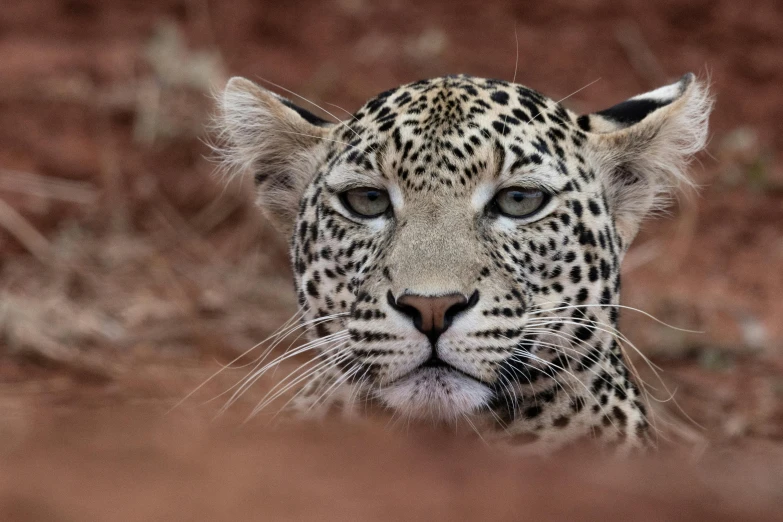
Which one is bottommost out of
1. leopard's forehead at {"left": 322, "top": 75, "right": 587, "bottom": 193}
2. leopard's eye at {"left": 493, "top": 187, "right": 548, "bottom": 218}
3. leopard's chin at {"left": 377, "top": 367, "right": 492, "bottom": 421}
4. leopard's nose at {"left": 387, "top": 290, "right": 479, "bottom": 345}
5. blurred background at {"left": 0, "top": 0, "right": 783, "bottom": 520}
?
leopard's chin at {"left": 377, "top": 367, "right": 492, "bottom": 421}

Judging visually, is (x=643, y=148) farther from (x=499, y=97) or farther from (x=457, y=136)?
(x=457, y=136)

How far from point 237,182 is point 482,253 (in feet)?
21.7

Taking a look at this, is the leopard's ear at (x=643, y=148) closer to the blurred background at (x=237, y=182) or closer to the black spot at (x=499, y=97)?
the black spot at (x=499, y=97)

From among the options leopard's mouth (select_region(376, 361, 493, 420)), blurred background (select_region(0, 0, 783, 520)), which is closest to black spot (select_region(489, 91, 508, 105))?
leopard's mouth (select_region(376, 361, 493, 420))

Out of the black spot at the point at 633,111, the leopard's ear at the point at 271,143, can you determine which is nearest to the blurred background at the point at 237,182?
the leopard's ear at the point at 271,143

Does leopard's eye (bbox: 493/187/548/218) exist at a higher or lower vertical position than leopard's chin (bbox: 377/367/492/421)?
higher

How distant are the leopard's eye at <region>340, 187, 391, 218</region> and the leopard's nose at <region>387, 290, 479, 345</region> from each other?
0.82 m

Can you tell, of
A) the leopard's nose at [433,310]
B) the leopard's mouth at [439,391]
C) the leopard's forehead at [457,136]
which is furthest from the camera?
the leopard's forehead at [457,136]

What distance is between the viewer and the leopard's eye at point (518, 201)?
15.3 feet

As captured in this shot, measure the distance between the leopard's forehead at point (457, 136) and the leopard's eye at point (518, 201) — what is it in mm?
104

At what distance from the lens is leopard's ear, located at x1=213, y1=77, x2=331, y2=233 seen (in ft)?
17.8

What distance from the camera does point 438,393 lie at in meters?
4.19

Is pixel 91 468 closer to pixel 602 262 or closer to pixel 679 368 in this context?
pixel 602 262

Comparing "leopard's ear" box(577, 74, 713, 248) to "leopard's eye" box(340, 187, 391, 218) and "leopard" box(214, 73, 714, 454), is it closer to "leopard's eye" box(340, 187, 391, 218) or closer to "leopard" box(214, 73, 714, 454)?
"leopard" box(214, 73, 714, 454)
